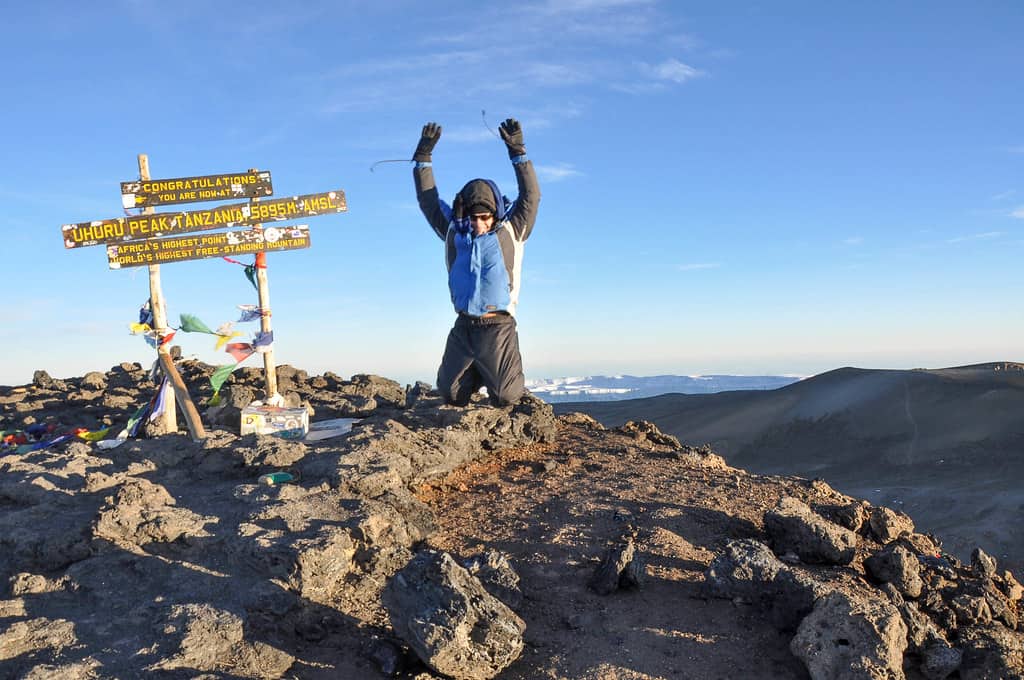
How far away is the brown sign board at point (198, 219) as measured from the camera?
24.5 feet

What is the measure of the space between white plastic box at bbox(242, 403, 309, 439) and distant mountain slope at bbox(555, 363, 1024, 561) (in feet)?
20.9

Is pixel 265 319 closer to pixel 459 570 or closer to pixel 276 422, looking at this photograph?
pixel 276 422

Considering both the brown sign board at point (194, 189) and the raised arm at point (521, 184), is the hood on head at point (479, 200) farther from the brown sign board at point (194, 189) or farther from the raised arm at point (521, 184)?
the brown sign board at point (194, 189)

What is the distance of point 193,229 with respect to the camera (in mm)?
7641

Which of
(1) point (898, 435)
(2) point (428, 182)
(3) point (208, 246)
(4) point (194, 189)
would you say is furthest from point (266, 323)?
(1) point (898, 435)

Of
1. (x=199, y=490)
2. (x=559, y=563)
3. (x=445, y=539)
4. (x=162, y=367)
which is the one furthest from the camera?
(x=162, y=367)

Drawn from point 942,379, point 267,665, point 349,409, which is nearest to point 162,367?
point 349,409

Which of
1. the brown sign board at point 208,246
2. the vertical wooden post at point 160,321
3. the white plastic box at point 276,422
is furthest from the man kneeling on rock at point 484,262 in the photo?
the vertical wooden post at point 160,321

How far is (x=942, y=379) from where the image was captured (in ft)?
49.5

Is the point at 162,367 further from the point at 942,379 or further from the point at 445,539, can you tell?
the point at 942,379

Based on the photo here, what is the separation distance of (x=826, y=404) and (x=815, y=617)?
13.2m

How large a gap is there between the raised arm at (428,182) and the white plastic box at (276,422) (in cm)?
211

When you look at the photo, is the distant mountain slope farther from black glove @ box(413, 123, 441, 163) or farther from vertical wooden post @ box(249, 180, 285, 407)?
vertical wooden post @ box(249, 180, 285, 407)

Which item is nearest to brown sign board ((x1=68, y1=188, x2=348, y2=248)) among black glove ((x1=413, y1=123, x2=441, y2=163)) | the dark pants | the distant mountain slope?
black glove ((x1=413, y1=123, x2=441, y2=163))
